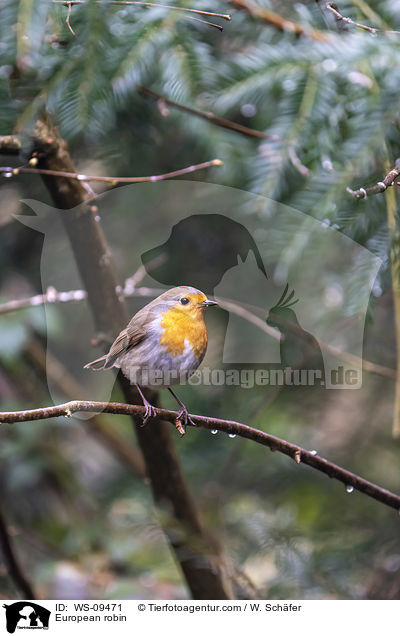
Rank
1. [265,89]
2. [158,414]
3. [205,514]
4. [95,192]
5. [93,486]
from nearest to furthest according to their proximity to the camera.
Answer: [158,414] → [95,192] → [265,89] → [205,514] → [93,486]

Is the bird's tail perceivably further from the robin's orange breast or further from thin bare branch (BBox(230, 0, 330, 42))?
thin bare branch (BBox(230, 0, 330, 42))

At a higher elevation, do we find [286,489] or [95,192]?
[95,192]

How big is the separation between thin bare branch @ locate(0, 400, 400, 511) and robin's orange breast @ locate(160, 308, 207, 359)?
5cm

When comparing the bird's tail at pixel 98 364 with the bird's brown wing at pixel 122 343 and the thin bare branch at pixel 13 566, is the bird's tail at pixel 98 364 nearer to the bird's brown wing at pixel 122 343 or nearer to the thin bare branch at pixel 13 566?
the bird's brown wing at pixel 122 343

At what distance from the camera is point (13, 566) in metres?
0.68

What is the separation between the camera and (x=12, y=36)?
512 millimetres

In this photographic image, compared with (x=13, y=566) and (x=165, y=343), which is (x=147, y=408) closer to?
(x=165, y=343)

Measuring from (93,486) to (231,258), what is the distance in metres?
0.73

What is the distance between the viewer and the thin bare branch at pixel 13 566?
67cm

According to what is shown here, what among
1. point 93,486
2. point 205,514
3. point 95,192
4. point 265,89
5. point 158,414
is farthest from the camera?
point 93,486
